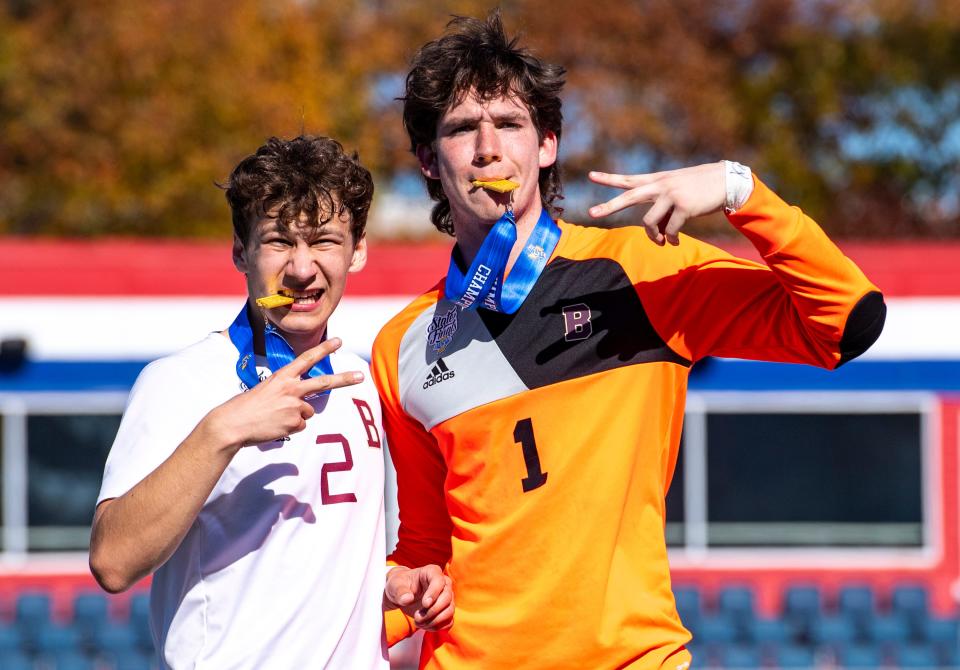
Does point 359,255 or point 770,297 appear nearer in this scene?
point 770,297

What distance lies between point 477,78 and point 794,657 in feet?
25.3

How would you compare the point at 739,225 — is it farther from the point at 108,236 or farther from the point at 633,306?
the point at 108,236

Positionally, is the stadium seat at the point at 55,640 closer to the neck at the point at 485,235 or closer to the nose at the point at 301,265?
the neck at the point at 485,235

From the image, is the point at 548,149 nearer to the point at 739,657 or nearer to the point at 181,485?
the point at 181,485

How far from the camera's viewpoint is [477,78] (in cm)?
312

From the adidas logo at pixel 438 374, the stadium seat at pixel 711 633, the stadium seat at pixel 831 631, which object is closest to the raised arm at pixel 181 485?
the adidas logo at pixel 438 374

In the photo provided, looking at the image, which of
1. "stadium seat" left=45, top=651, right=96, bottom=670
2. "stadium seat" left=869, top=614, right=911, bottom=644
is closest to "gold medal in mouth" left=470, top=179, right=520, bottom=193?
"stadium seat" left=45, top=651, right=96, bottom=670

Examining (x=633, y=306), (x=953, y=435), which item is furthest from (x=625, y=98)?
(x=633, y=306)

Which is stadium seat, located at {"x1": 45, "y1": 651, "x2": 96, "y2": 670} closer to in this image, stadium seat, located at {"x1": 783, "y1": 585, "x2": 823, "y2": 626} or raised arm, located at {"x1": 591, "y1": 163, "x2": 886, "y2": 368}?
stadium seat, located at {"x1": 783, "y1": 585, "x2": 823, "y2": 626}

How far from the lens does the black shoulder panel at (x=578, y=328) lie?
2.98 metres

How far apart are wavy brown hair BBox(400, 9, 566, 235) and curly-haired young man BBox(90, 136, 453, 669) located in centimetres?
29

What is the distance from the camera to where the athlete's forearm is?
2500 mm

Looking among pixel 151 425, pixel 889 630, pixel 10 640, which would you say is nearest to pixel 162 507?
pixel 151 425

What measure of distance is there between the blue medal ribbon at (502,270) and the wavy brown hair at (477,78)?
272mm
